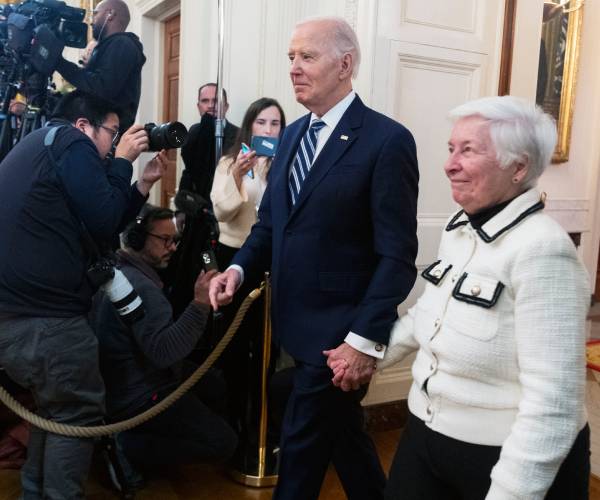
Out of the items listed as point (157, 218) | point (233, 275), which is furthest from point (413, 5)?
point (233, 275)

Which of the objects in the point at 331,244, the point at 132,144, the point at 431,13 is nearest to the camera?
the point at 331,244

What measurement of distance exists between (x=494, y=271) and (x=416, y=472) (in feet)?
1.54

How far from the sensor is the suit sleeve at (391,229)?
158 cm

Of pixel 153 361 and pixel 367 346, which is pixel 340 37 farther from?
pixel 153 361

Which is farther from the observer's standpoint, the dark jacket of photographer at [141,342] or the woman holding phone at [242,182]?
the woman holding phone at [242,182]

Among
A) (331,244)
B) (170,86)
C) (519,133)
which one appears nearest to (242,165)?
(331,244)

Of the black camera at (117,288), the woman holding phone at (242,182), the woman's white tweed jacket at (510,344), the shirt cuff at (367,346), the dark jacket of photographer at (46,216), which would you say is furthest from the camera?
the woman holding phone at (242,182)

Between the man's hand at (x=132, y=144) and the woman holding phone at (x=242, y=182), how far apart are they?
0.44m

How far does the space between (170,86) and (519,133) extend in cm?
351

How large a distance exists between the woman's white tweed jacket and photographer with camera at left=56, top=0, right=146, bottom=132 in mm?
2037

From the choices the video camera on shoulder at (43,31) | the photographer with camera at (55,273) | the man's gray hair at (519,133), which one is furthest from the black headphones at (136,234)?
the man's gray hair at (519,133)

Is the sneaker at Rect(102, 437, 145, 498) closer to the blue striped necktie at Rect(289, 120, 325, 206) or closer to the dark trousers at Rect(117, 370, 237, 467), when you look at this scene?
the dark trousers at Rect(117, 370, 237, 467)

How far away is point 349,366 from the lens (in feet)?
5.08

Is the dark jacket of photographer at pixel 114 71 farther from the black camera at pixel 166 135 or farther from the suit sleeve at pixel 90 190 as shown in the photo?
the suit sleeve at pixel 90 190
